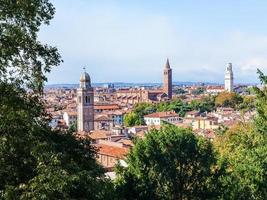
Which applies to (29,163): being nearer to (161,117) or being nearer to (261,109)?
(261,109)

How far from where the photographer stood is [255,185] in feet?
47.4

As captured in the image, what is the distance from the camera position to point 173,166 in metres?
15.6

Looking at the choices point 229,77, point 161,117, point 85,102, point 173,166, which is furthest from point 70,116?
point 173,166

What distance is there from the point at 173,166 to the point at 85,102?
214ft

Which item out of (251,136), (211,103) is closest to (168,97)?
(211,103)

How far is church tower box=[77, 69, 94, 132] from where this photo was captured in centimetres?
7775

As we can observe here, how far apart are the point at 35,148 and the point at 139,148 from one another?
7.29 m

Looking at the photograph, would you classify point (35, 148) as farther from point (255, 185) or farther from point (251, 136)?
point (251, 136)

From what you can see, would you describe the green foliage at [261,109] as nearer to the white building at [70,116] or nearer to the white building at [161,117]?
the white building at [161,117]

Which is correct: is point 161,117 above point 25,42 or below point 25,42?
below

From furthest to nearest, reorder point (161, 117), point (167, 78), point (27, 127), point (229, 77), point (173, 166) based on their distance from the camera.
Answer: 1. point (229, 77)
2. point (167, 78)
3. point (161, 117)
4. point (173, 166)
5. point (27, 127)

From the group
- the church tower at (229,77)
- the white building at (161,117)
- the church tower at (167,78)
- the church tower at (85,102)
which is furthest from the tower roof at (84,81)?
the church tower at (229,77)

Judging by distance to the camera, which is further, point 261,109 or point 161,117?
point 161,117

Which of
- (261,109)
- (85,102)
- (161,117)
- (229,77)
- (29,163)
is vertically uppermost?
(229,77)
